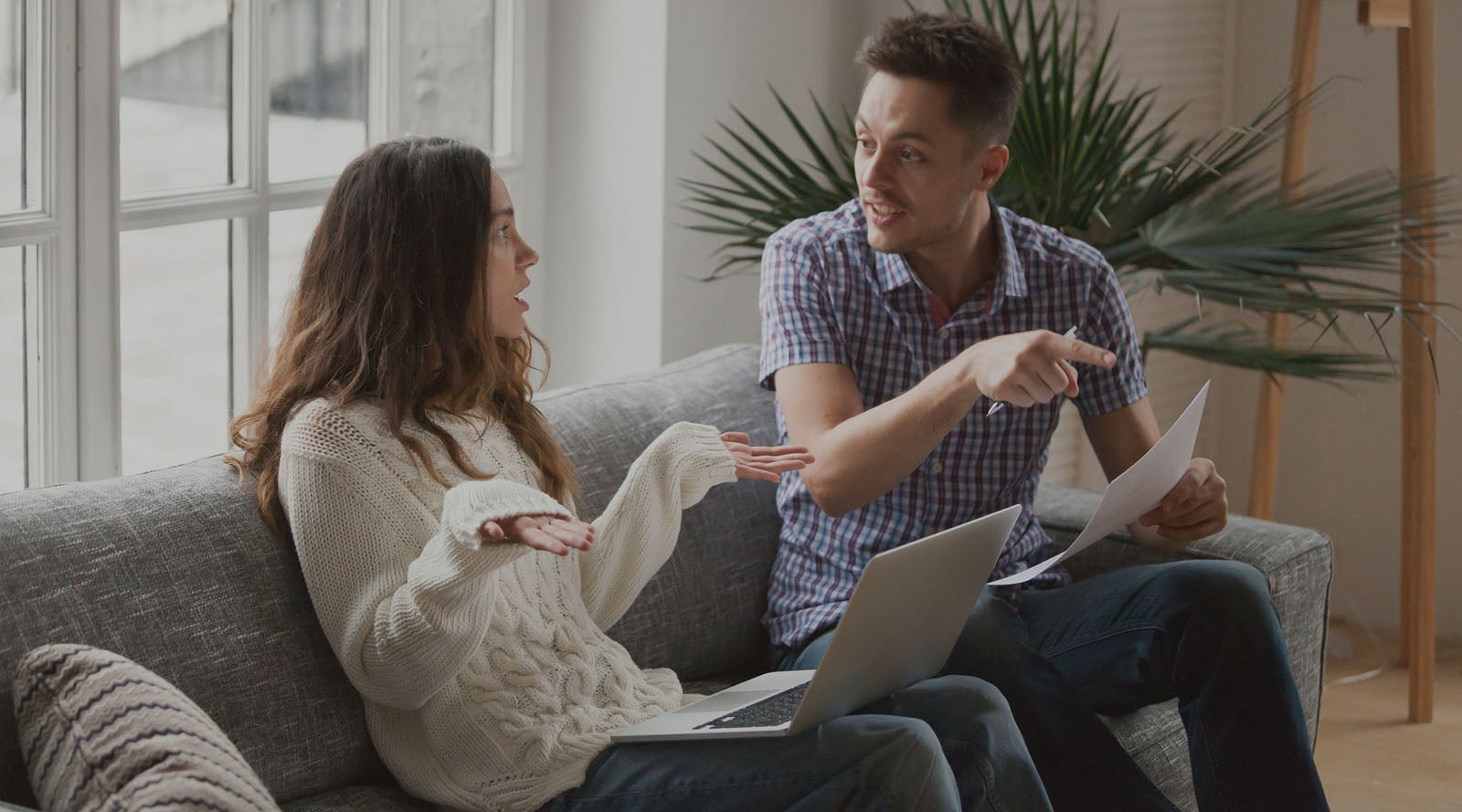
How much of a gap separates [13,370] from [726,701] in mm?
1035

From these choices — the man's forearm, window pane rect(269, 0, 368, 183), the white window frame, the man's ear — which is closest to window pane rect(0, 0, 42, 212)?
the white window frame

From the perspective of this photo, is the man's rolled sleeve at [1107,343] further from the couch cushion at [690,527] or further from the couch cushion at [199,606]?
the couch cushion at [199,606]

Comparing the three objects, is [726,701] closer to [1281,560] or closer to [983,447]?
[983,447]

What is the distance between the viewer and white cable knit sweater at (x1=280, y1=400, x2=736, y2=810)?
1437mm

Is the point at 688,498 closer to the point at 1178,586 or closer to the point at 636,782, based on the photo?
the point at 636,782

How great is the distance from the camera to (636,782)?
1502 millimetres

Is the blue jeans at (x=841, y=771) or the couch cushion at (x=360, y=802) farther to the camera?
the couch cushion at (x=360, y=802)

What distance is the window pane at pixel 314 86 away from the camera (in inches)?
90.7

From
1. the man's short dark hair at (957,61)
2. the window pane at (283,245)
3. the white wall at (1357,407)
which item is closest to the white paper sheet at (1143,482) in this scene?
the man's short dark hair at (957,61)

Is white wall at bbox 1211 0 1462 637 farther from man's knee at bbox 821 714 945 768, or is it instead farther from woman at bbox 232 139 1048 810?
man's knee at bbox 821 714 945 768

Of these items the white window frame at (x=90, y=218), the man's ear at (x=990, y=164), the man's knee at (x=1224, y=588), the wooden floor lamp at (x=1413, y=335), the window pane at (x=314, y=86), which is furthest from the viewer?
the wooden floor lamp at (x=1413, y=335)

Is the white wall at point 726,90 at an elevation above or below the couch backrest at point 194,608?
above

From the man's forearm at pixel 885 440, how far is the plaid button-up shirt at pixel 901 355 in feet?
0.43

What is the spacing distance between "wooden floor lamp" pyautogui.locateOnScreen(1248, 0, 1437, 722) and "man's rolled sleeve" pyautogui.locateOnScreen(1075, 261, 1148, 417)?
32.5 inches
